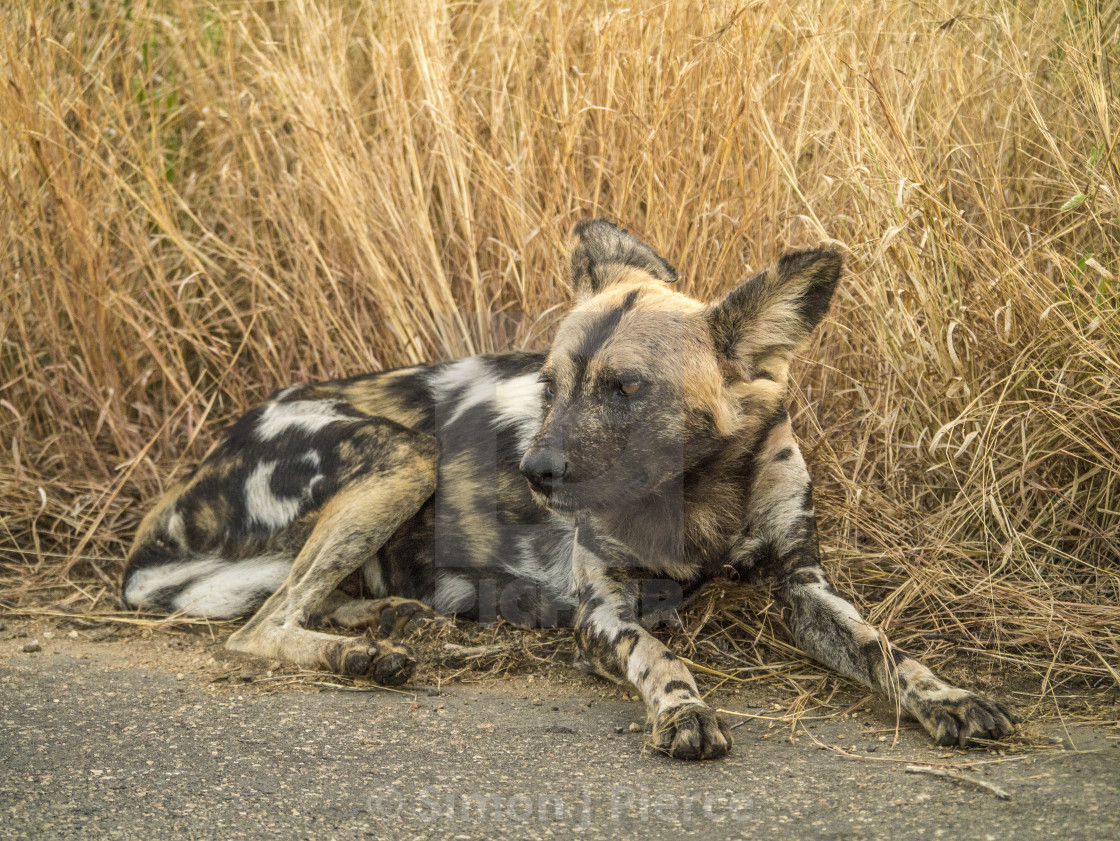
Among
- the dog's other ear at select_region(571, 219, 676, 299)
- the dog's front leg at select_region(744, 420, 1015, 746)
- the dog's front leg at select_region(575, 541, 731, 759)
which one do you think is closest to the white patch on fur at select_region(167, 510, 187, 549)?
the dog's front leg at select_region(575, 541, 731, 759)

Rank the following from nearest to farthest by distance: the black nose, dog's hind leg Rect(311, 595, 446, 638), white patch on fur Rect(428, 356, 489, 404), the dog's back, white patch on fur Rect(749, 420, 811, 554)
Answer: the black nose, white patch on fur Rect(749, 420, 811, 554), dog's hind leg Rect(311, 595, 446, 638), the dog's back, white patch on fur Rect(428, 356, 489, 404)

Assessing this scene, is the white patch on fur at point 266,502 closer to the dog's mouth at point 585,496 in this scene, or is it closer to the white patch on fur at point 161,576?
the white patch on fur at point 161,576

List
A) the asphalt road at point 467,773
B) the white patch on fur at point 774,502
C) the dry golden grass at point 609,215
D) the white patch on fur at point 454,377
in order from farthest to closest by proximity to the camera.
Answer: the white patch on fur at point 454,377
the dry golden grass at point 609,215
the white patch on fur at point 774,502
the asphalt road at point 467,773

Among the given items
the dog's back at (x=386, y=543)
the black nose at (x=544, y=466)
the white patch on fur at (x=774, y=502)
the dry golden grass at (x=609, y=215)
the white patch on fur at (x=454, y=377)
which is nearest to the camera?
the black nose at (x=544, y=466)

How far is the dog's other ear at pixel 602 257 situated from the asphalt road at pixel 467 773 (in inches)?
45.6

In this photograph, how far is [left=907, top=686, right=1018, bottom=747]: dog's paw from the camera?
83.2 inches

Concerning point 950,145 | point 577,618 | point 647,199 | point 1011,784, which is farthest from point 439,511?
point 950,145

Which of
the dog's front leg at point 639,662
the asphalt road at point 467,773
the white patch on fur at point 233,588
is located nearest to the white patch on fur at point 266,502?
the white patch on fur at point 233,588

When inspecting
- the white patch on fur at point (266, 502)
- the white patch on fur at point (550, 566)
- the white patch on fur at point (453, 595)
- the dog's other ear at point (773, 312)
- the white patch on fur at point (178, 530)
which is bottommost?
the white patch on fur at point (453, 595)

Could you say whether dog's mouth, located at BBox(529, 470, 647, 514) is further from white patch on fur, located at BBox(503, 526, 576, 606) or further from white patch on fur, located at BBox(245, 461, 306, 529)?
white patch on fur, located at BBox(245, 461, 306, 529)

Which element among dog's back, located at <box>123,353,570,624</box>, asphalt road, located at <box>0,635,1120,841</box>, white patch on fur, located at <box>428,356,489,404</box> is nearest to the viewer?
asphalt road, located at <box>0,635,1120,841</box>

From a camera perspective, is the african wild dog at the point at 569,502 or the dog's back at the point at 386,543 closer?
the african wild dog at the point at 569,502

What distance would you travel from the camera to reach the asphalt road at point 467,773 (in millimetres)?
1787

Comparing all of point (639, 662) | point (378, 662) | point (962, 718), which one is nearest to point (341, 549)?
point (378, 662)
